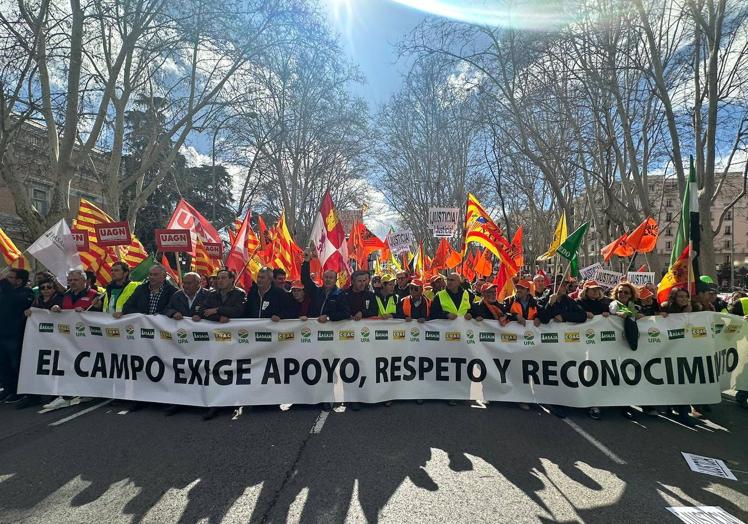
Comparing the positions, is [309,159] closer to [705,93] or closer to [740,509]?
[705,93]

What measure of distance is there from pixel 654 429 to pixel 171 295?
6.23 m

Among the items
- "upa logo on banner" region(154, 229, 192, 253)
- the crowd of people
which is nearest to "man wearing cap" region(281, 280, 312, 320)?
the crowd of people

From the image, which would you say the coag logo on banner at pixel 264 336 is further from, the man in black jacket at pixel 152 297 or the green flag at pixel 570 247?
the green flag at pixel 570 247

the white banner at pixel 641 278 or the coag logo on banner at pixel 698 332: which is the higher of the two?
the white banner at pixel 641 278

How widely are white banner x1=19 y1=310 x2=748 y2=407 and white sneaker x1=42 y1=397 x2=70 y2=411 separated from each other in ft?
0.38

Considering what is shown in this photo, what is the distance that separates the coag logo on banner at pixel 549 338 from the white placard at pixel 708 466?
169cm

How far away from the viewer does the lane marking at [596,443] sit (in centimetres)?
397

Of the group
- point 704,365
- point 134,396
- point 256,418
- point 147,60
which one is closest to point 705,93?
point 704,365

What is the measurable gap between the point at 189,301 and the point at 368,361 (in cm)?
258

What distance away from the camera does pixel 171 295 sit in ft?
19.3

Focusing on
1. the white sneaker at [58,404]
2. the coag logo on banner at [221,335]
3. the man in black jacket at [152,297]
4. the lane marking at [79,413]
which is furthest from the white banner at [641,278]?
the white sneaker at [58,404]

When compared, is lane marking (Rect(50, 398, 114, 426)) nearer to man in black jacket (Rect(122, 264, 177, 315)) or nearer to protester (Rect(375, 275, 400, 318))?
man in black jacket (Rect(122, 264, 177, 315))

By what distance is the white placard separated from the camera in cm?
371

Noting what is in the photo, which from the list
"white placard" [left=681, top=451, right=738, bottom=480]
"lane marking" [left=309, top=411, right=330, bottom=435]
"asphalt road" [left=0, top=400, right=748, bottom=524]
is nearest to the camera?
"asphalt road" [left=0, top=400, right=748, bottom=524]
